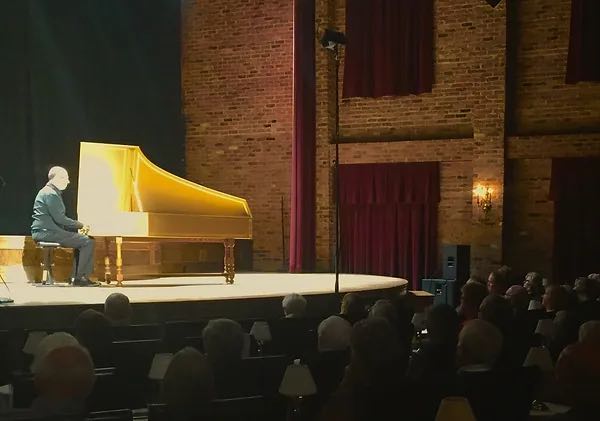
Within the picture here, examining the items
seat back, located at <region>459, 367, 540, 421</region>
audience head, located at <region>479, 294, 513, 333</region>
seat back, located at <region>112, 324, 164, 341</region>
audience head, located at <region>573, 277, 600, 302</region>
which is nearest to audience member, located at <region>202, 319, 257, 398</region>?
seat back, located at <region>459, 367, 540, 421</region>

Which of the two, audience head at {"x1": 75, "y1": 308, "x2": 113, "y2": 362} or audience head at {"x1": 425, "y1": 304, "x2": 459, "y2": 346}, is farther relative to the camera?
audience head at {"x1": 75, "y1": 308, "x2": 113, "y2": 362}

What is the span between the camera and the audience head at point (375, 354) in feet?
10.1

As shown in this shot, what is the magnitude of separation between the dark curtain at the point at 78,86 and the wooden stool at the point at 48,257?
2232 millimetres

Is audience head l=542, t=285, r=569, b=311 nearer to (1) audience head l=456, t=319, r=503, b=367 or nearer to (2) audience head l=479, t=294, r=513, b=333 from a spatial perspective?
(2) audience head l=479, t=294, r=513, b=333

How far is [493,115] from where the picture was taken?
11.2m

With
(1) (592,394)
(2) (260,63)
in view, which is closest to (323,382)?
(1) (592,394)

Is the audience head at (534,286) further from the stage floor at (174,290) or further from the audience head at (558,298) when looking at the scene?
the audience head at (558,298)

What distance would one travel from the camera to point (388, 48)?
11789 millimetres

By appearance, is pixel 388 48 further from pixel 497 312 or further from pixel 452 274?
pixel 497 312

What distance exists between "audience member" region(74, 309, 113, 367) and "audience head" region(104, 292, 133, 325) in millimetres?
611

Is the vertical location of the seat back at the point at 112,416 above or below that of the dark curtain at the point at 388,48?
below

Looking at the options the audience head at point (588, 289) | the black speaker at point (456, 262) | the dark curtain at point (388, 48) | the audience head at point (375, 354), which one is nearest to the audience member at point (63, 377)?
the audience head at point (375, 354)

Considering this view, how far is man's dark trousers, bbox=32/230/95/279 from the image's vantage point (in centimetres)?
748

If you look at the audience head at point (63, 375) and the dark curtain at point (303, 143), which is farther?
the dark curtain at point (303, 143)
